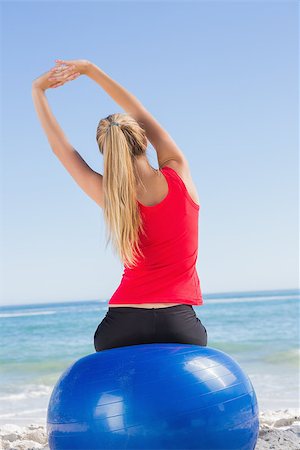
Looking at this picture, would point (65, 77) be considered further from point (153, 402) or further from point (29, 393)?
point (29, 393)

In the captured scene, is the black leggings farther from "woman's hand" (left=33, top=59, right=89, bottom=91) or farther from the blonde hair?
"woman's hand" (left=33, top=59, right=89, bottom=91)

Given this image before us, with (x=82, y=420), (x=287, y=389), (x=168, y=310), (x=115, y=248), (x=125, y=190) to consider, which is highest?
(x=125, y=190)

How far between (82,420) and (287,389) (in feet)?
17.3

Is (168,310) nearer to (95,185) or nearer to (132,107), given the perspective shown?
(95,185)

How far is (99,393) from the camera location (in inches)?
114

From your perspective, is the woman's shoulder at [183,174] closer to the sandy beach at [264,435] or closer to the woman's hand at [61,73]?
the woman's hand at [61,73]

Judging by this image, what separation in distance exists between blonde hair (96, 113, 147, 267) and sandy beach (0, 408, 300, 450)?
5.25 ft

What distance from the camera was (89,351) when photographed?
46.2 feet

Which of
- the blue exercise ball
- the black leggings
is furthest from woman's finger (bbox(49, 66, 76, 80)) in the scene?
the blue exercise ball

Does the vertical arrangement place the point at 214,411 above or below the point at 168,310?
below

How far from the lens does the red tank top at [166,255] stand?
129 inches

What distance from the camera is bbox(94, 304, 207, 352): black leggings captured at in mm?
3221

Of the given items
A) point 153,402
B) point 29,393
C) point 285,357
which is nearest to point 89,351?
point 285,357

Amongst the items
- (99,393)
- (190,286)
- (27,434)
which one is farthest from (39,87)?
(27,434)
